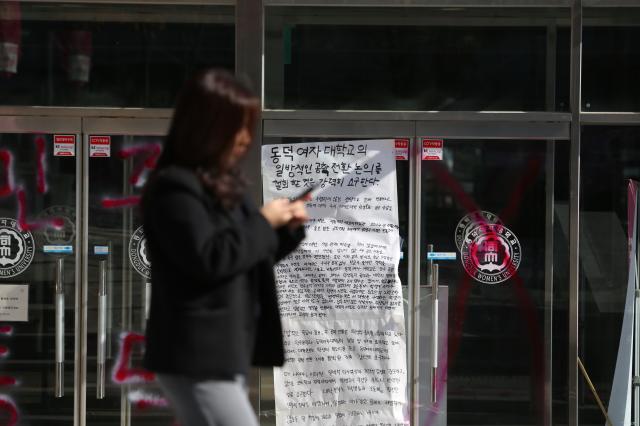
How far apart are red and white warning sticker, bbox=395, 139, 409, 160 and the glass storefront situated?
0.03 metres

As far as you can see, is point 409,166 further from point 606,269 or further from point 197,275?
point 197,275

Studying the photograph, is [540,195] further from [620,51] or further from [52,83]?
[52,83]

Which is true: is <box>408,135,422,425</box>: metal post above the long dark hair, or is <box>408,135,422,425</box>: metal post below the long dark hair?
below

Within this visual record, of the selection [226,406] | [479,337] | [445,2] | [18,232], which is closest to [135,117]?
[18,232]

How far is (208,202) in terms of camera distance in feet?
7.59

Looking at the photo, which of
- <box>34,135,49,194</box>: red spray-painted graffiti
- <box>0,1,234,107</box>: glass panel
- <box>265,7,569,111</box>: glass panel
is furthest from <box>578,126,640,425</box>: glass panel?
<box>34,135,49,194</box>: red spray-painted graffiti

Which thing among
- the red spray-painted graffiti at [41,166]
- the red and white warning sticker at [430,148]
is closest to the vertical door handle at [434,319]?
the red and white warning sticker at [430,148]

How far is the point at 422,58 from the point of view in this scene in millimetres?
5469

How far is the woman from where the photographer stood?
226 centimetres

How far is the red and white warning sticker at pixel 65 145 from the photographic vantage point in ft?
18.0

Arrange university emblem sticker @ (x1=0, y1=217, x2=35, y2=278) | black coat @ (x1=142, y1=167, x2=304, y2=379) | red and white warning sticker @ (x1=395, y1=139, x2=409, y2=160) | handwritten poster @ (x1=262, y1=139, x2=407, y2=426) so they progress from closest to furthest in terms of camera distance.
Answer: black coat @ (x1=142, y1=167, x2=304, y2=379), handwritten poster @ (x1=262, y1=139, x2=407, y2=426), red and white warning sticker @ (x1=395, y1=139, x2=409, y2=160), university emblem sticker @ (x1=0, y1=217, x2=35, y2=278)

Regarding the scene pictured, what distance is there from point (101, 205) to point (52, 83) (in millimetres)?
808

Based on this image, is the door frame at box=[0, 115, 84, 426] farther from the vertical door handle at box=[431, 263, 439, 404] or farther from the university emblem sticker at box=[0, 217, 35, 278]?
the vertical door handle at box=[431, 263, 439, 404]

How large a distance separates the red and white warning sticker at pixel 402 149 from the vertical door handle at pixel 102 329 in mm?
1924
